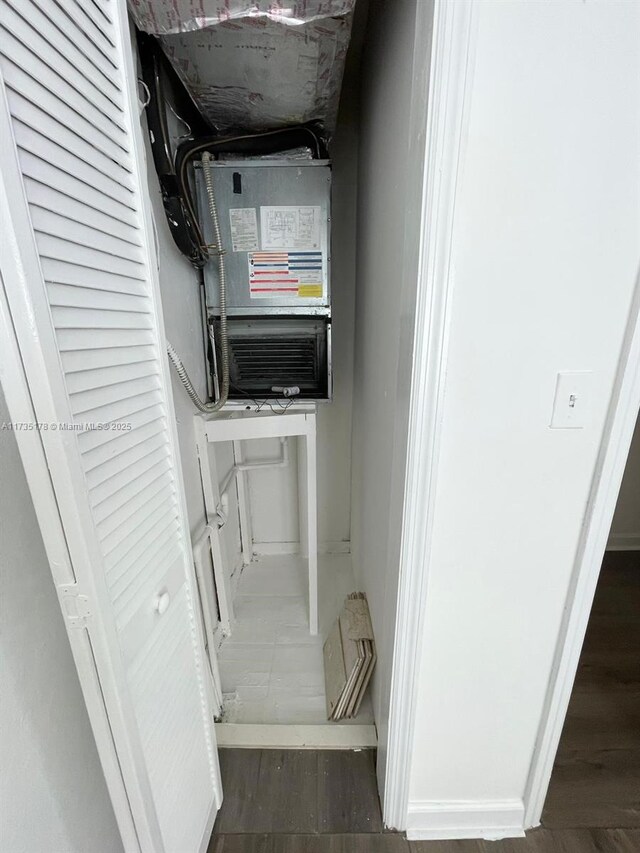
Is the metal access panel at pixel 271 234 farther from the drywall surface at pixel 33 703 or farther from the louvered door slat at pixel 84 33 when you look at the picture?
the drywall surface at pixel 33 703

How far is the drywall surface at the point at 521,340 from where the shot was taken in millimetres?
638

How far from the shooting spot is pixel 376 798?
116 cm

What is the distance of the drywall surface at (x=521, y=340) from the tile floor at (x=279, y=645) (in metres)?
0.57

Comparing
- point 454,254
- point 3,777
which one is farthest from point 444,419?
point 3,777

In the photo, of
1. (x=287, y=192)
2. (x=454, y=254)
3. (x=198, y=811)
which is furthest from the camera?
(x=287, y=192)

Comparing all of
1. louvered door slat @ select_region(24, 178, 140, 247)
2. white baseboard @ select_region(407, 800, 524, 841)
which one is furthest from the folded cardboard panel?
louvered door slat @ select_region(24, 178, 140, 247)

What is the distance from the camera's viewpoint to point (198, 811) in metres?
0.96

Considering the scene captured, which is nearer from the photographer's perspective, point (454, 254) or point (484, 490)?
point (454, 254)

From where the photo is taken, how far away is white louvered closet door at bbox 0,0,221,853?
46 centimetres

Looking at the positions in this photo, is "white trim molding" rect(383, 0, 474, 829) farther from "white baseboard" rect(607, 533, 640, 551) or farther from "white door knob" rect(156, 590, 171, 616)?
"white baseboard" rect(607, 533, 640, 551)

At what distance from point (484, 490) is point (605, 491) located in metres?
0.26

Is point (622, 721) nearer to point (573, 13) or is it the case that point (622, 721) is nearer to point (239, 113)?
point (573, 13)

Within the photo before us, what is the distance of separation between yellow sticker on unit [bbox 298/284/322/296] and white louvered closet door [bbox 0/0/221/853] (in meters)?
0.72

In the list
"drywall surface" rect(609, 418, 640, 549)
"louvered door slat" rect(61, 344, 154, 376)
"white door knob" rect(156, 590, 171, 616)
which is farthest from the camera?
"drywall surface" rect(609, 418, 640, 549)
